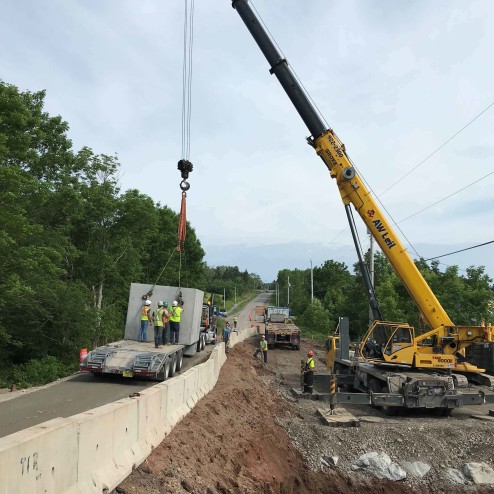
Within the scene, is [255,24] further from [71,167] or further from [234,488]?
[234,488]

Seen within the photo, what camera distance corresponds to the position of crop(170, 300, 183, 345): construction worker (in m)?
15.1

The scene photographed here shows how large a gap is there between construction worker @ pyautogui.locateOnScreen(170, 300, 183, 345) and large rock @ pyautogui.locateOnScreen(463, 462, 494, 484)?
29.4 ft

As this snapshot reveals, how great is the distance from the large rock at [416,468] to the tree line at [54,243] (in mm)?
11972

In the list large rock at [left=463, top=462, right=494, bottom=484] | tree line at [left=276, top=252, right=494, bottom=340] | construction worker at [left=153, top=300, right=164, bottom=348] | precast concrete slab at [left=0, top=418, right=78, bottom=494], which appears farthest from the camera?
tree line at [left=276, top=252, right=494, bottom=340]

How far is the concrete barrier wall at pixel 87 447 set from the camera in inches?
152

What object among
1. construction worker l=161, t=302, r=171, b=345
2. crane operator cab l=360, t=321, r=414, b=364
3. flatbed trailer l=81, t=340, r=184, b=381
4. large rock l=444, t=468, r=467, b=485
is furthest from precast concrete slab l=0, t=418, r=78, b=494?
crane operator cab l=360, t=321, r=414, b=364

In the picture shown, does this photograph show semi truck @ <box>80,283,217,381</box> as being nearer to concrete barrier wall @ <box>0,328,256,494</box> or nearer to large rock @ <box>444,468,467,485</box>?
concrete barrier wall @ <box>0,328,256,494</box>

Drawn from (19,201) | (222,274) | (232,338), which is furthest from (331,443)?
(222,274)

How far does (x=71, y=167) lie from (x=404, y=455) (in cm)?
1934

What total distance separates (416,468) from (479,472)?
4.36 ft

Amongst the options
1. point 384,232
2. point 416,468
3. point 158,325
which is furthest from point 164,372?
point 384,232

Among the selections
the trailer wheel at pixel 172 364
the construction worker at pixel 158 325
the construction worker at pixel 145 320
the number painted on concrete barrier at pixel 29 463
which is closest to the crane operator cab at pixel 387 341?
the trailer wheel at pixel 172 364

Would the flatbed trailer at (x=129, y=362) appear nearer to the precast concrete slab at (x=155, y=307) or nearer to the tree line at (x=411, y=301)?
the precast concrete slab at (x=155, y=307)

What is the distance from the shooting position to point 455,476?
33.6ft
